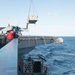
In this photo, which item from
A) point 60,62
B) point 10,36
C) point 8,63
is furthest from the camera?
point 60,62

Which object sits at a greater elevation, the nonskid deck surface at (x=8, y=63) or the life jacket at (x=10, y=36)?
the nonskid deck surface at (x=8, y=63)

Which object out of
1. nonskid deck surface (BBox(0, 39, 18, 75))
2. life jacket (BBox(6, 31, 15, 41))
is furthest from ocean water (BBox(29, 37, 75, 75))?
nonskid deck surface (BBox(0, 39, 18, 75))

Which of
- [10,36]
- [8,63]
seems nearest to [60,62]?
[10,36]

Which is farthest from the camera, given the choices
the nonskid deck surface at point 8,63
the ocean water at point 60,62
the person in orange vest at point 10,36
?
the ocean water at point 60,62

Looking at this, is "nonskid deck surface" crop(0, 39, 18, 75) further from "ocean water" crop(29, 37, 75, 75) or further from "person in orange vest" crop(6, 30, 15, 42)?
"ocean water" crop(29, 37, 75, 75)

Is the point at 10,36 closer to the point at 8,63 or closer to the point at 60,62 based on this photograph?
the point at 60,62

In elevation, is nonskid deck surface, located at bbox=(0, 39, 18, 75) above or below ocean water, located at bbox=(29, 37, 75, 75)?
above

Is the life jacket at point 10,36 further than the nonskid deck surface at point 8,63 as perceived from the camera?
Yes

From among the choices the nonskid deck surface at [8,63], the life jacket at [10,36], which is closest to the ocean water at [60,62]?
the life jacket at [10,36]

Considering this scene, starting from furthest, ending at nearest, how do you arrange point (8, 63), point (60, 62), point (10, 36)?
point (60, 62)
point (10, 36)
point (8, 63)

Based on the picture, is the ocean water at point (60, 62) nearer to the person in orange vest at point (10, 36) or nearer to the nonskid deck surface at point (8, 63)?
the person in orange vest at point (10, 36)

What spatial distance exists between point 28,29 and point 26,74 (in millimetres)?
39687

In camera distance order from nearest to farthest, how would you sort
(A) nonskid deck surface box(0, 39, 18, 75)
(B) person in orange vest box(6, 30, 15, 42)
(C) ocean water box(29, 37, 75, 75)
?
(A) nonskid deck surface box(0, 39, 18, 75) → (B) person in orange vest box(6, 30, 15, 42) → (C) ocean water box(29, 37, 75, 75)

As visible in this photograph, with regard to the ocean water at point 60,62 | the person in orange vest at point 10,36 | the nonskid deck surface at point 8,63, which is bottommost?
the ocean water at point 60,62
